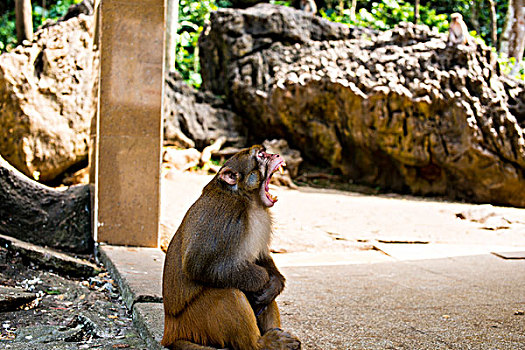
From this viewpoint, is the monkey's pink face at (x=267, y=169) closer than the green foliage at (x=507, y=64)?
Yes

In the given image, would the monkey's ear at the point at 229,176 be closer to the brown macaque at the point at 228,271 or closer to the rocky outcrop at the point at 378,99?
the brown macaque at the point at 228,271

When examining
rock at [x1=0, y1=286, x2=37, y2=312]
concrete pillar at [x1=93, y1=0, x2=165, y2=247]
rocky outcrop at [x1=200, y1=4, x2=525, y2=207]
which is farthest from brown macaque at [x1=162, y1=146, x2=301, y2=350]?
rocky outcrop at [x1=200, y1=4, x2=525, y2=207]

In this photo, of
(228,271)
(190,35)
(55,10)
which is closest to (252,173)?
(228,271)

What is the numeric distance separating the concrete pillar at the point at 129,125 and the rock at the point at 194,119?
23.0 feet

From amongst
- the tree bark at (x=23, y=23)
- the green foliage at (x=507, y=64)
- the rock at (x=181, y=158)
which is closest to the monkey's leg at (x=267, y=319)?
the tree bark at (x=23, y=23)

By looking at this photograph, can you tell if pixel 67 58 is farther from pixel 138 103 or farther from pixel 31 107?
pixel 138 103

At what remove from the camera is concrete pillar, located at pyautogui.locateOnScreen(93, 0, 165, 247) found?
502cm

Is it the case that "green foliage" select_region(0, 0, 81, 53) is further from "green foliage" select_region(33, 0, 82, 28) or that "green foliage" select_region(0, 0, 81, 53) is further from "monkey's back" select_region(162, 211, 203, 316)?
"monkey's back" select_region(162, 211, 203, 316)

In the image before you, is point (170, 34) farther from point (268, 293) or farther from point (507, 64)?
point (268, 293)

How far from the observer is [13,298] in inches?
133

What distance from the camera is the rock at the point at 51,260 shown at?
4289 mm

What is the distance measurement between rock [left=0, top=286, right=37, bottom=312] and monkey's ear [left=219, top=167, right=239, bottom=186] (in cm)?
186

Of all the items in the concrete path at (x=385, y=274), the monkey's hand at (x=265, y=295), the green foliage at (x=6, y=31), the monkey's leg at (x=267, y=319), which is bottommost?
the concrete path at (x=385, y=274)

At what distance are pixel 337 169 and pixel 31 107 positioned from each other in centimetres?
728
